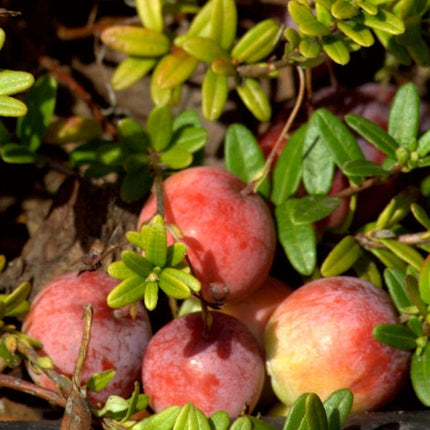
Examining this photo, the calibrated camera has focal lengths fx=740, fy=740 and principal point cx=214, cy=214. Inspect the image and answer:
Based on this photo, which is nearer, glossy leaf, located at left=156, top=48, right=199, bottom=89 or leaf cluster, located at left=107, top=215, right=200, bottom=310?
leaf cluster, located at left=107, top=215, right=200, bottom=310

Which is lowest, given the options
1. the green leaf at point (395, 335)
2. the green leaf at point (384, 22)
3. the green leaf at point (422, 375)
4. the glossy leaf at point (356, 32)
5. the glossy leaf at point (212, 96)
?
the green leaf at point (422, 375)

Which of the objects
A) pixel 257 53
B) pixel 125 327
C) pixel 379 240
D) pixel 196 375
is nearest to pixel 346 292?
pixel 379 240

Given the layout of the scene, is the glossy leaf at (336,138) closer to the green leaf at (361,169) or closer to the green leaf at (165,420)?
the green leaf at (361,169)

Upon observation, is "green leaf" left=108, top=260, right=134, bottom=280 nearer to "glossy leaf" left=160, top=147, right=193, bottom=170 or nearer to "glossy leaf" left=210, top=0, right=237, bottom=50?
"glossy leaf" left=160, top=147, right=193, bottom=170

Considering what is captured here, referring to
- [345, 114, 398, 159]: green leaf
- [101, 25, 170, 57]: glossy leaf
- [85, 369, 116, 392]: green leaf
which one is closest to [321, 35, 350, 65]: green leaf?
[345, 114, 398, 159]: green leaf

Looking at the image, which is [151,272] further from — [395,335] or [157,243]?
[395,335]

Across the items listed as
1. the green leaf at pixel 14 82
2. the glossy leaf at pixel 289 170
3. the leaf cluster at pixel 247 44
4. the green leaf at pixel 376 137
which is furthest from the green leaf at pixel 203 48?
the green leaf at pixel 14 82

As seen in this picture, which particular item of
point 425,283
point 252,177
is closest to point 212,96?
point 252,177
